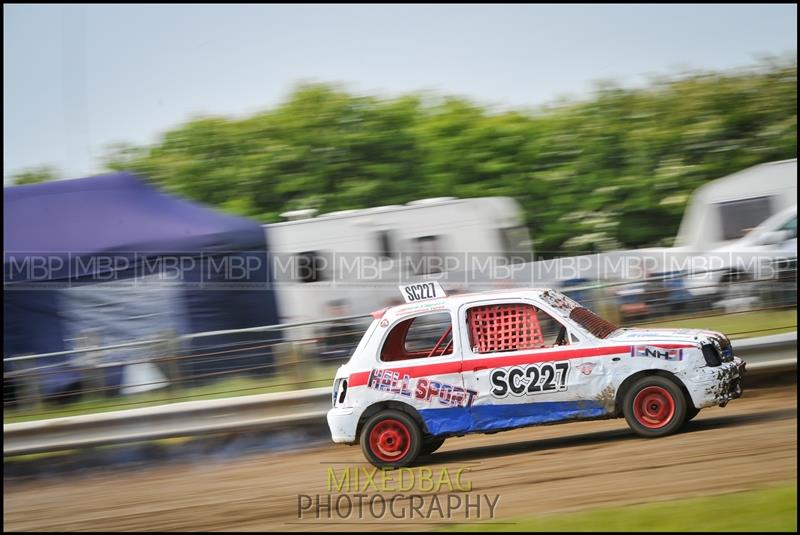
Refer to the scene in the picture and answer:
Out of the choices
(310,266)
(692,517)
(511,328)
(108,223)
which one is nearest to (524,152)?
(310,266)

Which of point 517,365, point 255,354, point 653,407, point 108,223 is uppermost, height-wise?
point 108,223

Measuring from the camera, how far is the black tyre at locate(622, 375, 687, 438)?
830 cm

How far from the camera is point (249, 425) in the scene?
35.0ft

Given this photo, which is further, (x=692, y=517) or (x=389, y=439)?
(x=389, y=439)

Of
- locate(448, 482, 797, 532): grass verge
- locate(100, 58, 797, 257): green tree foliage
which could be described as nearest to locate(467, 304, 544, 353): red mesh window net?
locate(448, 482, 797, 532): grass verge

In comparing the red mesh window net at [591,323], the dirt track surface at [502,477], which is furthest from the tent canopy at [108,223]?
the red mesh window net at [591,323]

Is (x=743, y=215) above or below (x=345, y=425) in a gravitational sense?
above

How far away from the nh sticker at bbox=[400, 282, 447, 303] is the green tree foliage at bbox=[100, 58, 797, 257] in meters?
13.8

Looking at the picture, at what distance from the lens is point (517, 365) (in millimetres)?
8508

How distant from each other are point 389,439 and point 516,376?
52.5 inches

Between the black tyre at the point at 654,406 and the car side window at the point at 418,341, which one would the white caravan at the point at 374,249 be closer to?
the car side window at the point at 418,341

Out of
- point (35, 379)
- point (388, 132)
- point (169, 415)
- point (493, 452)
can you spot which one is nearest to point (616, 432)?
point (493, 452)

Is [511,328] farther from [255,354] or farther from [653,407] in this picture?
[255,354]

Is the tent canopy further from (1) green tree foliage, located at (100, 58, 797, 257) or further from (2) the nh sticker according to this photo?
(1) green tree foliage, located at (100, 58, 797, 257)
